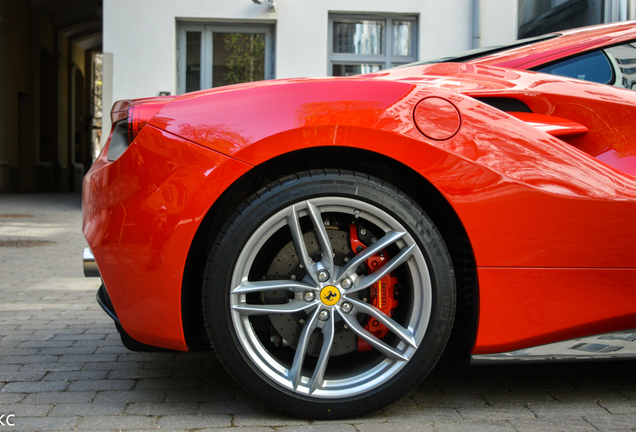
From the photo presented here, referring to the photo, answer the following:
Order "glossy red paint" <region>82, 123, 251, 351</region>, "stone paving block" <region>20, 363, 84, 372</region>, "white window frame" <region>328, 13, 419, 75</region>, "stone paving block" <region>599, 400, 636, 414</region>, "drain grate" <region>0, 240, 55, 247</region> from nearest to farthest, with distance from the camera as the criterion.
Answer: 1. "glossy red paint" <region>82, 123, 251, 351</region>
2. "stone paving block" <region>599, 400, 636, 414</region>
3. "stone paving block" <region>20, 363, 84, 372</region>
4. "drain grate" <region>0, 240, 55, 247</region>
5. "white window frame" <region>328, 13, 419, 75</region>

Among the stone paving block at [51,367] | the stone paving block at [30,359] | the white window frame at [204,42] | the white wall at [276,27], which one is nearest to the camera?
the stone paving block at [51,367]

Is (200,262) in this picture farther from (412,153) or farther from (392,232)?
(412,153)

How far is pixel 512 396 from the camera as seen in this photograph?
7.42 feet

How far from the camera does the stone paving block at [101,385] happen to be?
2.32 meters

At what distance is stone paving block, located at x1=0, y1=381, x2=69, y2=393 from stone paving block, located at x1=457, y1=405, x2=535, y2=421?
1.53 meters

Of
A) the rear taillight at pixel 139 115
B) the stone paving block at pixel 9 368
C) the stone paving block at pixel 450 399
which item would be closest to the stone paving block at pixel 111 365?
the stone paving block at pixel 9 368

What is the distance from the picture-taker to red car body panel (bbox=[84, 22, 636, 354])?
6.21 feet

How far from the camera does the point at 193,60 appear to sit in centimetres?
940

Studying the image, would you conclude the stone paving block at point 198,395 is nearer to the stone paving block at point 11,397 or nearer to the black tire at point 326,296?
the black tire at point 326,296

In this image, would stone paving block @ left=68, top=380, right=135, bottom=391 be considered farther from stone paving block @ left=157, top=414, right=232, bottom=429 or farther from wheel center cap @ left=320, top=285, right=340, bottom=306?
wheel center cap @ left=320, top=285, right=340, bottom=306

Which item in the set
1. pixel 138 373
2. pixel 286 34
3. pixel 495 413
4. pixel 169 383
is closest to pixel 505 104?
pixel 495 413

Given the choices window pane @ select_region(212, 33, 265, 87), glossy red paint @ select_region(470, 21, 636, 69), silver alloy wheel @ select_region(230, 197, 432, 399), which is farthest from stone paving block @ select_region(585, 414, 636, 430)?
window pane @ select_region(212, 33, 265, 87)

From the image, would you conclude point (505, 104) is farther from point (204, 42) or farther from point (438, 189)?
point (204, 42)

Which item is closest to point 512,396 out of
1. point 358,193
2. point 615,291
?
point 615,291
